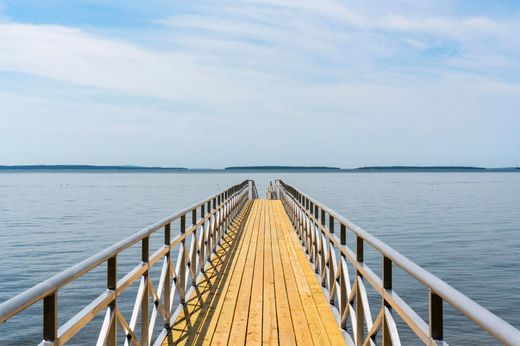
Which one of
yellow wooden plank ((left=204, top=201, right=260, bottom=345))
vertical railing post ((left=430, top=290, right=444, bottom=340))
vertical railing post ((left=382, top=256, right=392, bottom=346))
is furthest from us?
yellow wooden plank ((left=204, top=201, right=260, bottom=345))

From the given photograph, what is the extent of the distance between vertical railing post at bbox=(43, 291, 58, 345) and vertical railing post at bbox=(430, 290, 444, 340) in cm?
182

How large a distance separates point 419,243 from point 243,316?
2104 cm

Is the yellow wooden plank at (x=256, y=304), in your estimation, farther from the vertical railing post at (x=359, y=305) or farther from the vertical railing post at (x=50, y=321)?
the vertical railing post at (x=50, y=321)

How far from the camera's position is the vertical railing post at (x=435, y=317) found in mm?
2582

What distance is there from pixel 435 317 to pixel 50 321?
186 centimetres

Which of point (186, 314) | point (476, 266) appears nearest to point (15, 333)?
point (186, 314)

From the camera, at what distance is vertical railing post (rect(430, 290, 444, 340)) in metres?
2.58

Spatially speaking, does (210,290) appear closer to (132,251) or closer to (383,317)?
(383,317)

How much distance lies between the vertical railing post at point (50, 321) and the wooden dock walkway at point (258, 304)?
9.19 feet

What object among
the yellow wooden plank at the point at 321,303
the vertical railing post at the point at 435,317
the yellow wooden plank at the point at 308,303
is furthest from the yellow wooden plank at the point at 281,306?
the vertical railing post at the point at 435,317

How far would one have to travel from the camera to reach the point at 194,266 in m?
7.63

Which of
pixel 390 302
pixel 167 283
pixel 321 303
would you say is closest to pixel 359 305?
pixel 390 302

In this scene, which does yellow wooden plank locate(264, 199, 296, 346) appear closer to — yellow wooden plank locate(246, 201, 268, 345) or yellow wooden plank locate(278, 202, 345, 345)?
yellow wooden plank locate(246, 201, 268, 345)

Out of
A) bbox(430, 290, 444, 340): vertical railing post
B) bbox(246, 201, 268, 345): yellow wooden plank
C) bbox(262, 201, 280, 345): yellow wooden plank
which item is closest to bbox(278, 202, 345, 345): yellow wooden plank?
bbox(262, 201, 280, 345): yellow wooden plank
